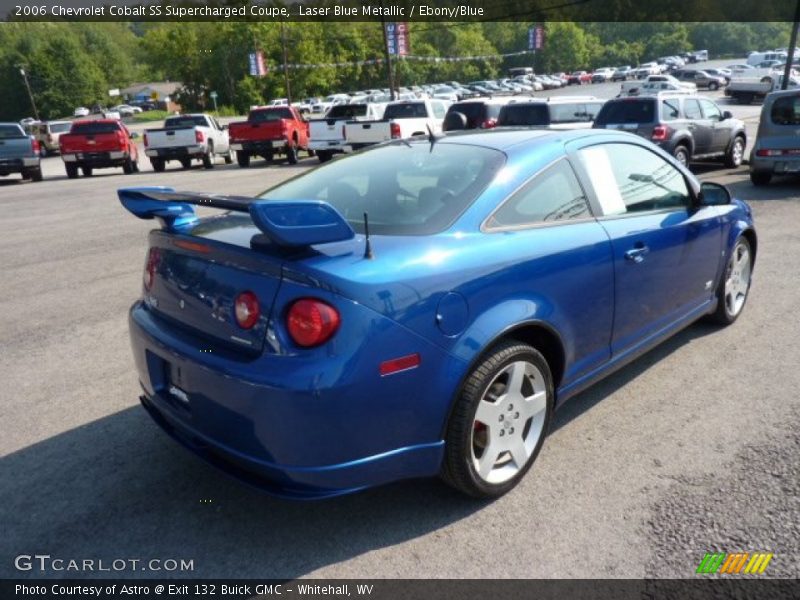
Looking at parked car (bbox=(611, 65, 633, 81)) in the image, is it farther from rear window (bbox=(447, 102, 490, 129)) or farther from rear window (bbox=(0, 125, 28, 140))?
rear window (bbox=(0, 125, 28, 140))

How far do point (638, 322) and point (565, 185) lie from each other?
0.93 metres

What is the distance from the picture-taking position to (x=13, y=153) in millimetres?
18844

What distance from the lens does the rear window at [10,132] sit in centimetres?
1898

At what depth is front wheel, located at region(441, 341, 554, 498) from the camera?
2.72 meters

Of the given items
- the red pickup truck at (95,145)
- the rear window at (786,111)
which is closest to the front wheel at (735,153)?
the rear window at (786,111)

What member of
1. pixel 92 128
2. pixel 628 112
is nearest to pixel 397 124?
pixel 628 112

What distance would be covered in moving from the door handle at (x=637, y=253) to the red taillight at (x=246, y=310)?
6.57 ft

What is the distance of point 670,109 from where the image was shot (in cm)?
1320

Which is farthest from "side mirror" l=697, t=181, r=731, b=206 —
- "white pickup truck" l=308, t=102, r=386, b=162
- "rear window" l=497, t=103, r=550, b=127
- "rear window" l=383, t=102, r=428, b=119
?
"white pickup truck" l=308, t=102, r=386, b=162

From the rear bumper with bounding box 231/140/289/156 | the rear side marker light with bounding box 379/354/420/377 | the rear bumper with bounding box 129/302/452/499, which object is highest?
the rear side marker light with bounding box 379/354/420/377

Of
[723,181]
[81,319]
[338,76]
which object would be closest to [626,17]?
[338,76]

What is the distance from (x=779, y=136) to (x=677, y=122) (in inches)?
96.1

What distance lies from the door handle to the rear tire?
9546 millimetres

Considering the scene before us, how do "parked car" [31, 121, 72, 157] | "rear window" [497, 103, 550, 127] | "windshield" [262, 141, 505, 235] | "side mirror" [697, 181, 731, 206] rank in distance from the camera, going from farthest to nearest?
"parked car" [31, 121, 72, 157] → "rear window" [497, 103, 550, 127] → "side mirror" [697, 181, 731, 206] → "windshield" [262, 141, 505, 235]
